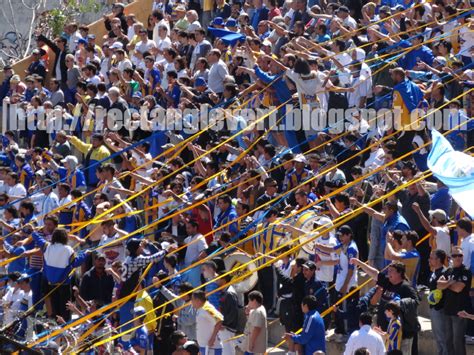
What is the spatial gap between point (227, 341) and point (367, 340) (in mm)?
2496

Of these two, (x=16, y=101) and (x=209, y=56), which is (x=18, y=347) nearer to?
(x=209, y=56)

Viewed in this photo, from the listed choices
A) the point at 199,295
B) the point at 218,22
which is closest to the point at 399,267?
the point at 199,295

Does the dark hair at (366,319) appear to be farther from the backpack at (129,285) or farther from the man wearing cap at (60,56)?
the man wearing cap at (60,56)

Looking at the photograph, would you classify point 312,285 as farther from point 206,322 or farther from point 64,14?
point 64,14

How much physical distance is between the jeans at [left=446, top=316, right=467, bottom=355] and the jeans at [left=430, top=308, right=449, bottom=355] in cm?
4

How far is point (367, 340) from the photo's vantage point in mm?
13984

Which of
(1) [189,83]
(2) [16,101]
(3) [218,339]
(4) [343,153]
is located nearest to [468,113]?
(4) [343,153]

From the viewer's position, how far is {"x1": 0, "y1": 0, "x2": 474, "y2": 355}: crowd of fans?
15391mm

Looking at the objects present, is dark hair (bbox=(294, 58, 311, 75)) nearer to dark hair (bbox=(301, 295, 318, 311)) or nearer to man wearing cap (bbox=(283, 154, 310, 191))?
man wearing cap (bbox=(283, 154, 310, 191))

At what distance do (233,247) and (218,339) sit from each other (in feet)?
5.03

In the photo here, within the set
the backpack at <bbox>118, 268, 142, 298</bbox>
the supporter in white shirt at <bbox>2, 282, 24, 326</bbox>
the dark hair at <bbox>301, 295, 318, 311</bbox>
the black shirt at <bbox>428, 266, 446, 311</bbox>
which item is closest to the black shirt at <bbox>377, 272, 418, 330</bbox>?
the black shirt at <bbox>428, 266, 446, 311</bbox>

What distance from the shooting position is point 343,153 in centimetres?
1862

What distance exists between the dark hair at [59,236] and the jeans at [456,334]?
564 centimetres

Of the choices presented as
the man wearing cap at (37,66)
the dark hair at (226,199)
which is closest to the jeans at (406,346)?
the dark hair at (226,199)
